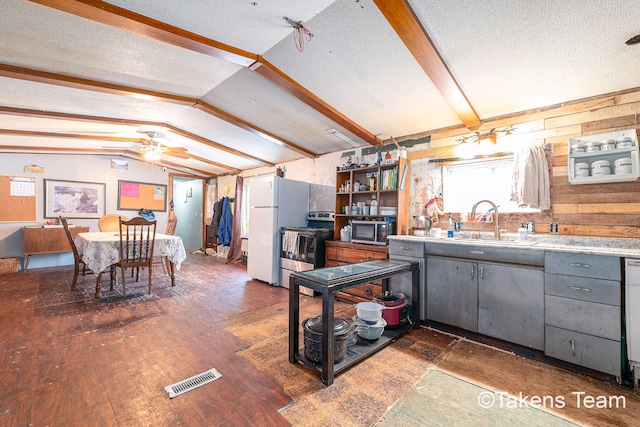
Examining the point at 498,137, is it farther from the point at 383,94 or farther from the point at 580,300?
the point at 580,300

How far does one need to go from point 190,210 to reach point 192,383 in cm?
822

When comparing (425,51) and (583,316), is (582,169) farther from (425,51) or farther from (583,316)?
(425,51)

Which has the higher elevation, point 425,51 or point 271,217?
point 425,51

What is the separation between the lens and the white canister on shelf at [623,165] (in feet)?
7.52

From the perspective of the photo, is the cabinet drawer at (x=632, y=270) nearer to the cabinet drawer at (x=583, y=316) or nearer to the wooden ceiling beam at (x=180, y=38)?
the cabinet drawer at (x=583, y=316)

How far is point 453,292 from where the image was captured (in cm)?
266

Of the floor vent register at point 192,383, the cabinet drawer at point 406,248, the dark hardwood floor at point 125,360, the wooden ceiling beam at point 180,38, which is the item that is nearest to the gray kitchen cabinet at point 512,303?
the cabinet drawer at point 406,248

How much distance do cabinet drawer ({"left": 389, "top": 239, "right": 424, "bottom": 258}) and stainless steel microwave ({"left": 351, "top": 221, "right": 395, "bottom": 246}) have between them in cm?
34

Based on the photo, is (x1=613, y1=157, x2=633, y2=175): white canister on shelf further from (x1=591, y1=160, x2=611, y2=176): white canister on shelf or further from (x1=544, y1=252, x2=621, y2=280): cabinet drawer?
(x1=544, y1=252, x2=621, y2=280): cabinet drawer

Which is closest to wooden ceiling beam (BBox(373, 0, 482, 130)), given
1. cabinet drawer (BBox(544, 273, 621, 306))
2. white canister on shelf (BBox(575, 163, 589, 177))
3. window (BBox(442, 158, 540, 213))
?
window (BBox(442, 158, 540, 213))

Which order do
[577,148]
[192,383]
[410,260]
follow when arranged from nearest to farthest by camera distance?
[192,383] < [577,148] < [410,260]

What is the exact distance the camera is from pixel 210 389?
69.6 inches

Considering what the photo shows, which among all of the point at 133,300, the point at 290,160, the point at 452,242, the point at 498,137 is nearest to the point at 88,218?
the point at 133,300

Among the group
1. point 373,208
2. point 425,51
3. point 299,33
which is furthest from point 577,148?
point 299,33
